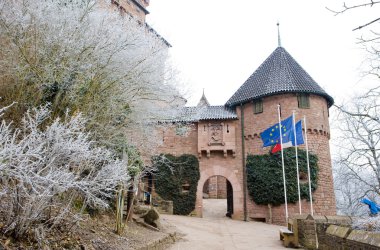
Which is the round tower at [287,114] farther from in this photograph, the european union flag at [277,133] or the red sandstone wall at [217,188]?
the red sandstone wall at [217,188]

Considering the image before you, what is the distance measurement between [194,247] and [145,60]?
5.46 m

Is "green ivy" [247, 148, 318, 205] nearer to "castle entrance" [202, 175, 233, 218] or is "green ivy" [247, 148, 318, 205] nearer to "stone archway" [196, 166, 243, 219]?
"stone archway" [196, 166, 243, 219]

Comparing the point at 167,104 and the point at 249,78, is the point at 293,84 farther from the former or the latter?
the point at 167,104

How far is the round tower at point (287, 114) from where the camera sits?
16.5 meters

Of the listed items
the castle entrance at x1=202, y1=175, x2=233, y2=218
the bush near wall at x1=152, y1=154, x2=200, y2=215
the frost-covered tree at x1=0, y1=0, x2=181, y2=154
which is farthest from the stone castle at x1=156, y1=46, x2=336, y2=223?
the frost-covered tree at x1=0, y1=0, x2=181, y2=154

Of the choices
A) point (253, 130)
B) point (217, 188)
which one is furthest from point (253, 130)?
point (217, 188)

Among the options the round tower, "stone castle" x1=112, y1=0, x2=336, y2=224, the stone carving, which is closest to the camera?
the round tower

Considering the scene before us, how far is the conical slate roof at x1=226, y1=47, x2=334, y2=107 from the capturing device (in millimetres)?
17359

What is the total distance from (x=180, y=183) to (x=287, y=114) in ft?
23.2

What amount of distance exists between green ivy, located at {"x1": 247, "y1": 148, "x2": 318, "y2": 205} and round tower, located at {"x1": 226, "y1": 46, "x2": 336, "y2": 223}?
1.20 feet

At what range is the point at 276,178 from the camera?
54.4 feet

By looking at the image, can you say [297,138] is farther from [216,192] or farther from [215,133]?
[216,192]

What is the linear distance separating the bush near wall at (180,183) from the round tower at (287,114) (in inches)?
112

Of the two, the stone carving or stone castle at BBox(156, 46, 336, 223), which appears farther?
the stone carving
